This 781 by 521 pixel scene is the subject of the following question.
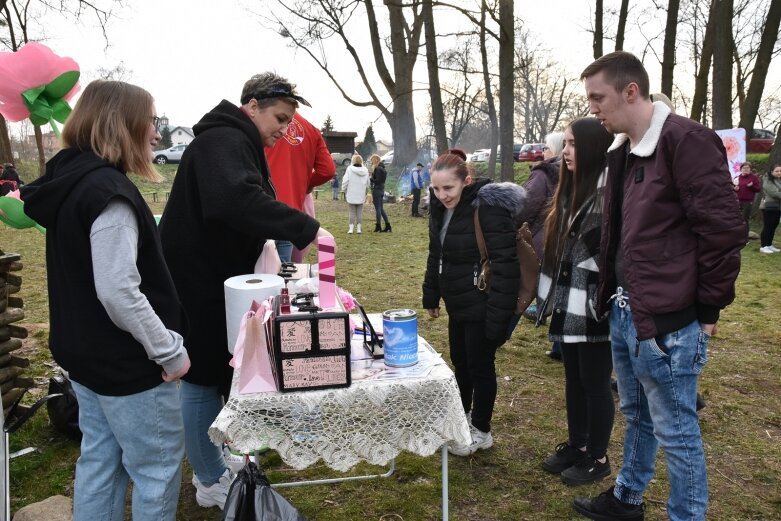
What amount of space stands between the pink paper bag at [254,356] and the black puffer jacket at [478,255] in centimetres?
123

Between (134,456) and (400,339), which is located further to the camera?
(400,339)

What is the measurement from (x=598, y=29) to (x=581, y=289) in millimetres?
11524

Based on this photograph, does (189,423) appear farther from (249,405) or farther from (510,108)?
(510,108)

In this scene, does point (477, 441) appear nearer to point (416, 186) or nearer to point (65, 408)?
point (65, 408)

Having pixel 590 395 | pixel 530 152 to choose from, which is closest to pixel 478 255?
pixel 590 395

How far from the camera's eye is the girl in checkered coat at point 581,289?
2535 millimetres

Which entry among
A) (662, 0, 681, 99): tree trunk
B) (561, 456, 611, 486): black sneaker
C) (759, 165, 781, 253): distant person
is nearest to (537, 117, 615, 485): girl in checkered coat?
(561, 456, 611, 486): black sneaker

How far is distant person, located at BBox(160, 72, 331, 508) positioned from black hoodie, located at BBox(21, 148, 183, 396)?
0.40 meters

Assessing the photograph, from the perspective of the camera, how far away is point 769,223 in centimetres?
952

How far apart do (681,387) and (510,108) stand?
11.3 metres

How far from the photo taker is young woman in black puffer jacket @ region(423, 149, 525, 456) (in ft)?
8.91

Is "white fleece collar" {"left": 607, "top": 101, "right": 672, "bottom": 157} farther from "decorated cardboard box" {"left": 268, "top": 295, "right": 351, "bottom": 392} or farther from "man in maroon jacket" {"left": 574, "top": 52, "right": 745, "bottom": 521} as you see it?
"decorated cardboard box" {"left": 268, "top": 295, "right": 351, "bottom": 392}

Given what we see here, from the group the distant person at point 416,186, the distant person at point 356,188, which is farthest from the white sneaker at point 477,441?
the distant person at point 416,186

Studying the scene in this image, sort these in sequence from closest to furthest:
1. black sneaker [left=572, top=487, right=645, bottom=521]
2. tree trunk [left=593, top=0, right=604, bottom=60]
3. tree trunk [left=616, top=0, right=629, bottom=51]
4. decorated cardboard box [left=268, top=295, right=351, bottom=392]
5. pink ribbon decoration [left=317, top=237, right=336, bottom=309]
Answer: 1. decorated cardboard box [left=268, top=295, right=351, bottom=392]
2. pink ribbon decoration [left=317, top=237, right=336, bottom=309]
3. black sneaker [left=572, top=487, right=645, bottom=521]
4. tree trunk [left=593, top=0, right=604, bottom=60]
5. tree trunk [left=616, top=0, right=629, bottom=51]
